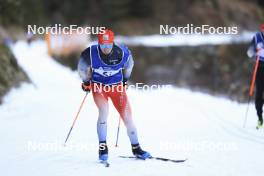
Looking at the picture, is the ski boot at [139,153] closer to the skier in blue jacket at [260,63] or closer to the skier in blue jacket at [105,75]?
the skier in blue jacket at [105,75]

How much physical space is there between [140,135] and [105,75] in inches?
130

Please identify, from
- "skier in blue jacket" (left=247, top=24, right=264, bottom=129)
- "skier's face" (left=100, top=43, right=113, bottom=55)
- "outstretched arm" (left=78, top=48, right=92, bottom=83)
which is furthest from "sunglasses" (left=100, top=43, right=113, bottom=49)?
"skier in blue jacket" (left=247, top=24, right=264, bottom=129)

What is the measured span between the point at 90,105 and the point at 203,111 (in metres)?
3.19

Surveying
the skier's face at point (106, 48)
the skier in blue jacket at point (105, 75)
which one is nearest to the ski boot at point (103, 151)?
the skier in blue jacket at point (105, 75)

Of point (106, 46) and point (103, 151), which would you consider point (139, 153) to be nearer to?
point (103, 151)

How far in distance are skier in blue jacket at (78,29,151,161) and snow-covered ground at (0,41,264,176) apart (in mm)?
567

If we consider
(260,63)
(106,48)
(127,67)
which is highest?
(260,63)

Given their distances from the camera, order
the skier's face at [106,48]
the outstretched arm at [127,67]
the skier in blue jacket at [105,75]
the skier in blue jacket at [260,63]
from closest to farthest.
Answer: the skier's face at [106,48]
the skier in blue jacket at [105,75]
the outstretched arm at [127,67]
the skier in blue jacket at [260,63]

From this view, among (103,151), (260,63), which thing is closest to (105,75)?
(103,151)

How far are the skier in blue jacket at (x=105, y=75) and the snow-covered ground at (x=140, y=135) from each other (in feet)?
1.86

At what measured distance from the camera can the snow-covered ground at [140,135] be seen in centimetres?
821

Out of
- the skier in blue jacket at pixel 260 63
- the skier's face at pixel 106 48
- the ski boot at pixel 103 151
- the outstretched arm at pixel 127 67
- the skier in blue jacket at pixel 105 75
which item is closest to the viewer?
the skier's face at pixel 106 48

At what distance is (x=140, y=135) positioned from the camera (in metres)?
11.3

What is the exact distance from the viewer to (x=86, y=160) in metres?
8.67
